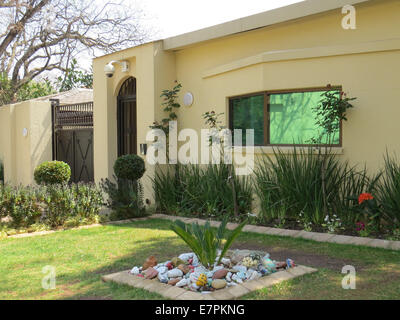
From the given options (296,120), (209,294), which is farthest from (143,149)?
(209,294)

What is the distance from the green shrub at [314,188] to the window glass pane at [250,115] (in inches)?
37.4

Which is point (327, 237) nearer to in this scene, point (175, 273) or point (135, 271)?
point (175, 273)

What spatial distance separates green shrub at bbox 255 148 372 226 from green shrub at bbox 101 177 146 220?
2871 millimetres

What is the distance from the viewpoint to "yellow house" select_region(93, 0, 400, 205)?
7102 millimetres

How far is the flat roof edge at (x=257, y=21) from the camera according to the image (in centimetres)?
728

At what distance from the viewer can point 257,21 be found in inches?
324

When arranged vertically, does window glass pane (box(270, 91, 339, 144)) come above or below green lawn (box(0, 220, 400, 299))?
above

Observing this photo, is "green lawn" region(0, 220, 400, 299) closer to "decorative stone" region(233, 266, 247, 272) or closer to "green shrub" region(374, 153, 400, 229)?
"decorative stone" region(233, 266, 247, 272)

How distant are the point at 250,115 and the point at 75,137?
7.58 m

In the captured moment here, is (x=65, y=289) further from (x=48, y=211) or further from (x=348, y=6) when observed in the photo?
(x=348, y=6)

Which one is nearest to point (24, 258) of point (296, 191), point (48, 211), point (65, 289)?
point (65, 289)

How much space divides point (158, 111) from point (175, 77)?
3.22 ft

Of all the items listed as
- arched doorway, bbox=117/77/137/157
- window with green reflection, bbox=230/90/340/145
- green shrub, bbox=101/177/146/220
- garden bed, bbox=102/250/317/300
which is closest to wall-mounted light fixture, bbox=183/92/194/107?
window with green reflection, bbox=230/90/340/145

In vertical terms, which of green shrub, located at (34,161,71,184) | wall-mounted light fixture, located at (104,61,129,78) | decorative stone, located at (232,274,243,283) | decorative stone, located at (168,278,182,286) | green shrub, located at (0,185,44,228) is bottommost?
decorative stone, located at (168,278,182,286)
